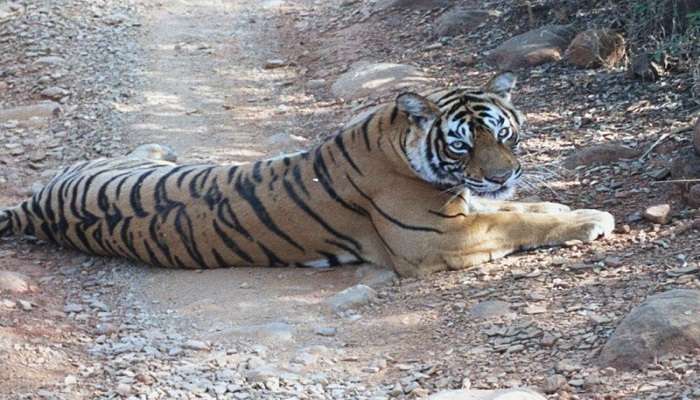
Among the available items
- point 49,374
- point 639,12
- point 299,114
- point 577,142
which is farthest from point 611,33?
point 49,374

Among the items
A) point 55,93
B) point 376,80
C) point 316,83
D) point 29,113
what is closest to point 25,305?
point 29,113

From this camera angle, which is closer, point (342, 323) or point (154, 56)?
point (342, 323)

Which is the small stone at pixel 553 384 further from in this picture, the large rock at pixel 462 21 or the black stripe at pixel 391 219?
the large rock at pixel 462 21

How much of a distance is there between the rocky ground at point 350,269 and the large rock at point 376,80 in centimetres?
2

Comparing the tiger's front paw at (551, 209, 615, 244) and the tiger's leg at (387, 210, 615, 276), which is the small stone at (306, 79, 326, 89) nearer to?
the tiger's leg at (387, 210, 615, 276)

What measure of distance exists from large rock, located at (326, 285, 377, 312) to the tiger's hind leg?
2.39 m

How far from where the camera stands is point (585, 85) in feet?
27.0

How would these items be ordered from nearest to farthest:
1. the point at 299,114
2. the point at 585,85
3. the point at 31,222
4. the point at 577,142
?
1. the point at 31,222
2. the point at 577,142
3. the point at 585,85
4. the point at 299,114

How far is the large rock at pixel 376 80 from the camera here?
29.7 feet

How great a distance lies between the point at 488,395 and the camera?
14.0 feet

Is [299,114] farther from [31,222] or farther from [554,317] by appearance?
[554,317]

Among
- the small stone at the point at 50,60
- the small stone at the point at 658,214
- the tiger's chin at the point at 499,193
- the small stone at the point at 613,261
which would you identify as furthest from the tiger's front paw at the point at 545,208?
the small stone at the point at 50,60

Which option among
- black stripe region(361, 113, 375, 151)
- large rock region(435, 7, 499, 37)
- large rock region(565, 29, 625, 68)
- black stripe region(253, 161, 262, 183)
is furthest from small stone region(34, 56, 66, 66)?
black stripe region(361, 113, 375, 151)

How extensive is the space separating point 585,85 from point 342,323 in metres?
3.47
